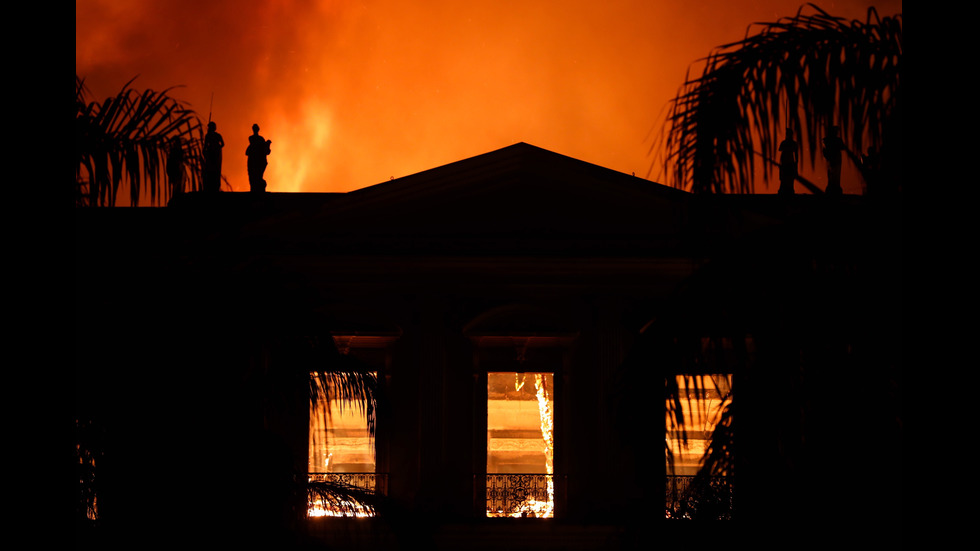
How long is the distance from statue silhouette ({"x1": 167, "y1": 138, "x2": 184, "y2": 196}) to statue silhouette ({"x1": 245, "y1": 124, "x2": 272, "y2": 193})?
37.6ft

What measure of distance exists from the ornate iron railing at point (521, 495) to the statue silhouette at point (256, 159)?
7.10 meters

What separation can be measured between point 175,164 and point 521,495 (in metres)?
9.85

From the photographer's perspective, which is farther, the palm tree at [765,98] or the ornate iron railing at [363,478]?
the ornate iron railing at [363,478]

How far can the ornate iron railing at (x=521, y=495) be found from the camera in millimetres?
13992

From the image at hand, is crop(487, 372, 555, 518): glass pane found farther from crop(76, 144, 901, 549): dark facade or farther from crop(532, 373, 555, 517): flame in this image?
crop(76, 144, 901, 549): dark facade

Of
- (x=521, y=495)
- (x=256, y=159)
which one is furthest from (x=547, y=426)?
(x=256, y=159)

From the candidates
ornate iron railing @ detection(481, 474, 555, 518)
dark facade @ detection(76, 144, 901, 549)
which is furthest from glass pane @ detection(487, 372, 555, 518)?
dark facade @ detection(76, 144, 901, 549)

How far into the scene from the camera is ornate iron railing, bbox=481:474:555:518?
1399 cm

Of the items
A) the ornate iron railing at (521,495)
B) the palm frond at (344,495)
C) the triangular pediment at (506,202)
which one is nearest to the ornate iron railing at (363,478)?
Answer: the ornate iron railing at (521,495)

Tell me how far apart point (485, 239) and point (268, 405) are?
26.0 ft

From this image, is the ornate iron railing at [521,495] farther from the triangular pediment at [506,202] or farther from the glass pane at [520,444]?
the triangular pediment at [506,202]

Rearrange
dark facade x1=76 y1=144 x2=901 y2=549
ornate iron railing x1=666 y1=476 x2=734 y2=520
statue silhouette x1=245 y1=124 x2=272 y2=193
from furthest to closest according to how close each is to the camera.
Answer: statue silhouette x1=245 y1=124 x2=272 y2=193 < ornate iron railing x1=666 y1=476 x2=734 y2=520 < dark facade x1=76 y1=144 x2=901 y2=549

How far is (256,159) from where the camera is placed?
55.8ft

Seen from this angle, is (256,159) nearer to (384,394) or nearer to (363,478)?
(363,478)
